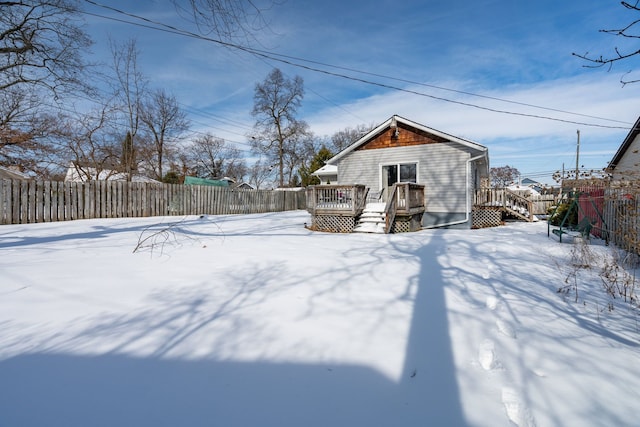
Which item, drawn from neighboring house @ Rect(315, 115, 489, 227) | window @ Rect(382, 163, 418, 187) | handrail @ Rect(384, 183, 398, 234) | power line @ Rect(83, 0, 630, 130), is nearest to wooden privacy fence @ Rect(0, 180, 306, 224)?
power line @ Rect(83, 0, 630, 130)

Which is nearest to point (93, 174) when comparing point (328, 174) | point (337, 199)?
point (328, 174)

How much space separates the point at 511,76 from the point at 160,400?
17.9 metres

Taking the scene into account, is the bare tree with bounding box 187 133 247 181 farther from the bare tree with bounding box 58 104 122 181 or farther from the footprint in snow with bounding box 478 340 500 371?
the footprint in snow with bounding box 478 340 500 371

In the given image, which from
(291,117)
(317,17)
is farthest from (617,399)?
(291,117)

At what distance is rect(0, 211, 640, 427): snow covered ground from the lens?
1728 millimetres

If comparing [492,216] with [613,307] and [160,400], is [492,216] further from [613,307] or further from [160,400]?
[160,400]

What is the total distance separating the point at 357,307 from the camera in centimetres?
329

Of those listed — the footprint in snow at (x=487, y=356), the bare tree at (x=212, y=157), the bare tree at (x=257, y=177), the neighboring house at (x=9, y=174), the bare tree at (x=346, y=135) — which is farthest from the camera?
the bare tree at (x=257, y=177)

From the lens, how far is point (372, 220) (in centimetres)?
1046

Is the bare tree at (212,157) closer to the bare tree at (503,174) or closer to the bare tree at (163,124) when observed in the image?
the bare tree at (163,124)

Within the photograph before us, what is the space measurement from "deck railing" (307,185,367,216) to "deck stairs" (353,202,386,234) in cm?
29

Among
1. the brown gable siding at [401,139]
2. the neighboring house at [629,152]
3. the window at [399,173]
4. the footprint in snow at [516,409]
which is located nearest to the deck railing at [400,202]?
the window at [399,173]

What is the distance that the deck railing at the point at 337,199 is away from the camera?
1037cm

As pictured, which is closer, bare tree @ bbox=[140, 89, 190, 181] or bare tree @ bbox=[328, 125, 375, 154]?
bare tree @ bbox=[140, 89, 190, 181]
